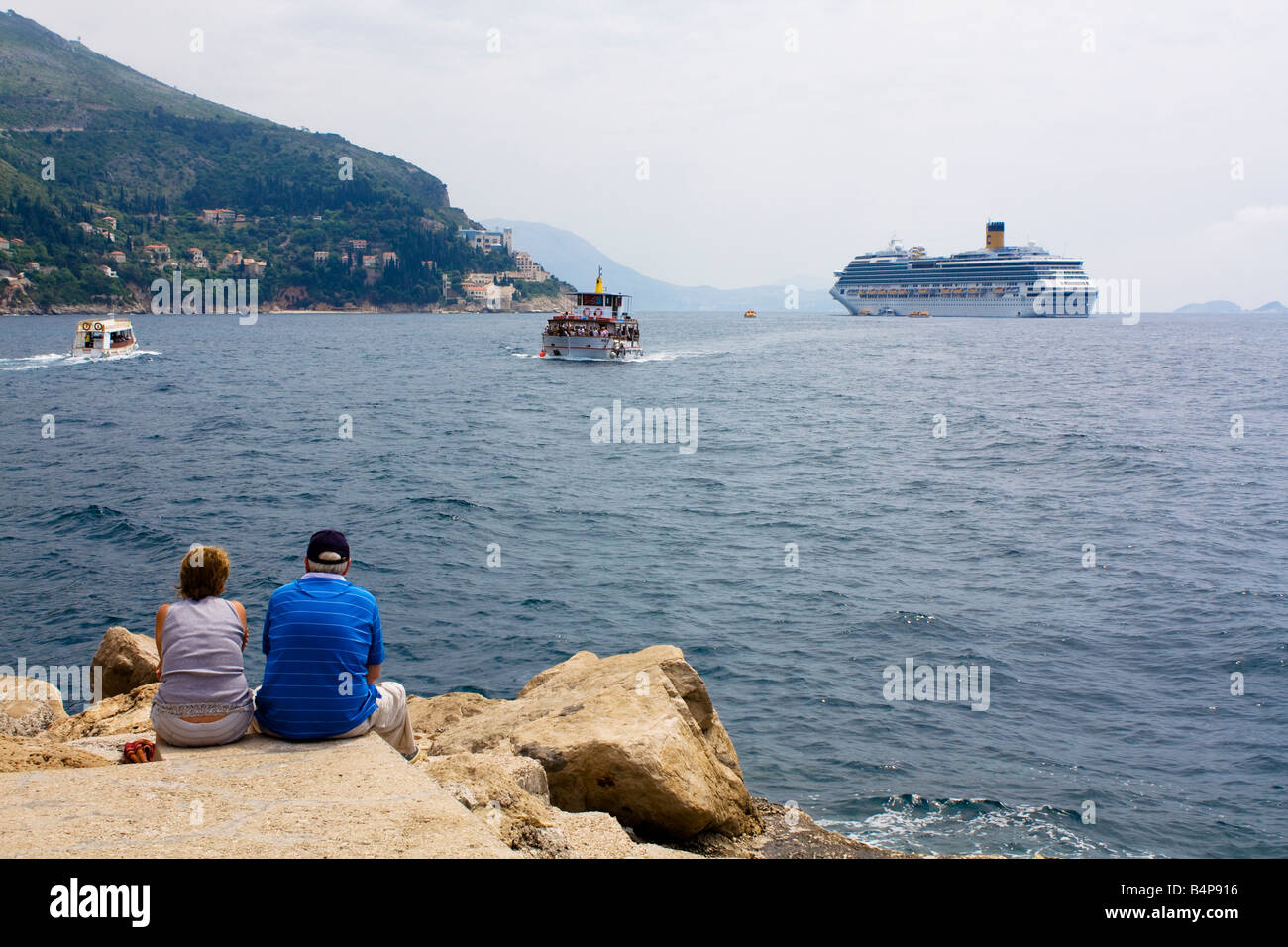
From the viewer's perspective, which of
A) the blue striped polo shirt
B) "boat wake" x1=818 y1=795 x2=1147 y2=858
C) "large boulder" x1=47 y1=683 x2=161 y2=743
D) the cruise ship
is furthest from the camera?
the cruise ship

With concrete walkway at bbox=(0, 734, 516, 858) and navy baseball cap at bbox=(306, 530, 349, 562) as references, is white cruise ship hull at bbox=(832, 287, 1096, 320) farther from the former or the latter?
concrete walkway at bbox=(0, 734, 516, 858)

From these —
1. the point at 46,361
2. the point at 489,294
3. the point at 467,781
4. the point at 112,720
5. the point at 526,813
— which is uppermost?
the point at 489,294

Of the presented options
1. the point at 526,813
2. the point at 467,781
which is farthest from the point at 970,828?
the point at 467,781

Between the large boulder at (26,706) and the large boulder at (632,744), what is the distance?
3.25 metres

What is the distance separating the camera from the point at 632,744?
6191mm

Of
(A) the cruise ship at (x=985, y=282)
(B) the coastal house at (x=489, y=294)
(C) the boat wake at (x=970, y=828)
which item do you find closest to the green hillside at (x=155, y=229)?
(B) the coastal house at (x=489, y=294)

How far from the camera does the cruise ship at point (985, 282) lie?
137 metres

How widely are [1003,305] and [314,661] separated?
148873 mm

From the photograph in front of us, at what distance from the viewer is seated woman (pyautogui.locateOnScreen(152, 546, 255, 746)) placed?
16.8ft

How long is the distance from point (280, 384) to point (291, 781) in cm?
4883

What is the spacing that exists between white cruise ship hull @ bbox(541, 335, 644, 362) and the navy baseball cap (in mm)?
60992

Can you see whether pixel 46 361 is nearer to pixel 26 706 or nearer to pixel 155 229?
pixel 26 706

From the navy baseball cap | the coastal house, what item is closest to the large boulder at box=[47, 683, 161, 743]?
the navy baseball cap

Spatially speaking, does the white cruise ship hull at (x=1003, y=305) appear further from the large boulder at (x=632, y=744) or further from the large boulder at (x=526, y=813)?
the large boulder at (x=526, y=813)
